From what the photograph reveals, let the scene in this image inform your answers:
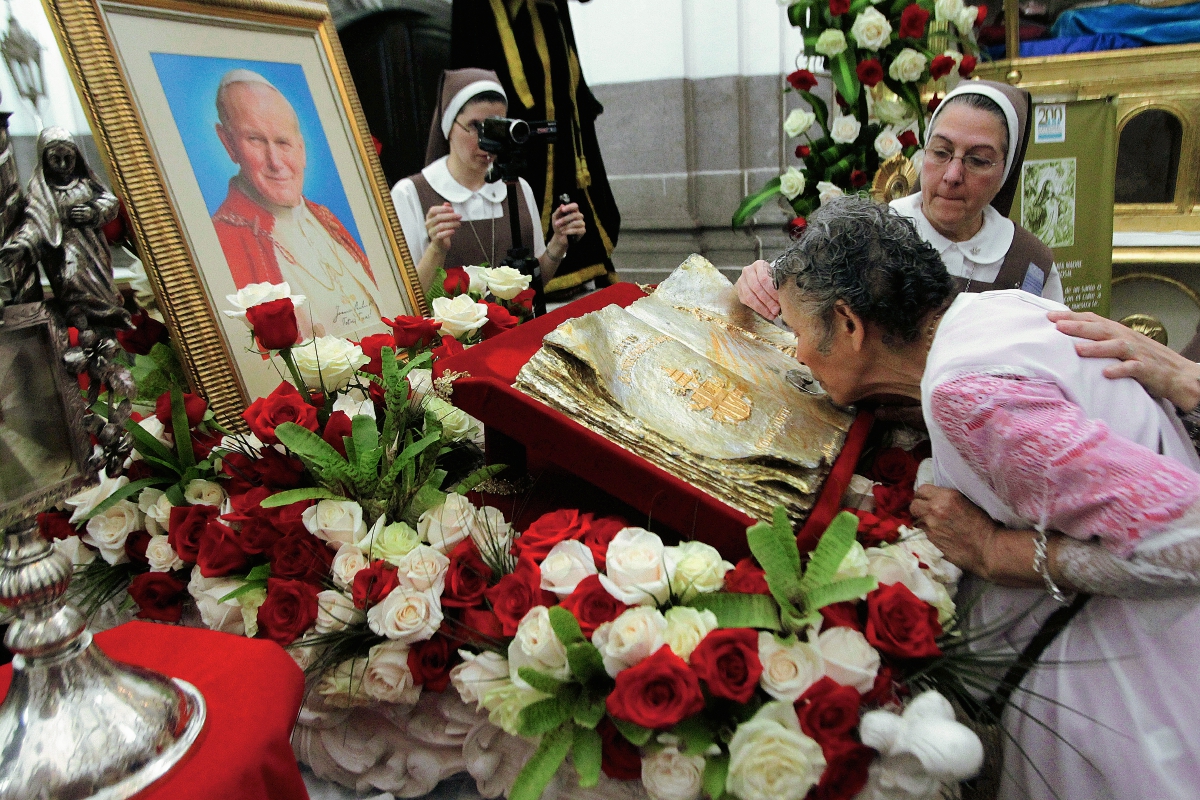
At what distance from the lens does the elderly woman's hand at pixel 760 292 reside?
2045mm

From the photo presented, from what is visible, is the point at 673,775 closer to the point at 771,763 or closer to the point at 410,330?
the point at 771,763

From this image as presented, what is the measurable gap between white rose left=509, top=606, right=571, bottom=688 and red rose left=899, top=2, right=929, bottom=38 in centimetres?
303

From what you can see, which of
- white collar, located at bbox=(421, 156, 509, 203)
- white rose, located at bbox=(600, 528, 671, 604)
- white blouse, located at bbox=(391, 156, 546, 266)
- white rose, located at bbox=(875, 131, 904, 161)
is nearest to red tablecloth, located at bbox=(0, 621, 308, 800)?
white rose, located at bbox=(600, 528, 671, 604)

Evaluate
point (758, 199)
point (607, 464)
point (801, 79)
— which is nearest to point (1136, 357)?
point (607, 464)

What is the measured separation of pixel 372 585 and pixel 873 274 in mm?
1013

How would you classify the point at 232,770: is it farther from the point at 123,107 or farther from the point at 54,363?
the point at 123,107

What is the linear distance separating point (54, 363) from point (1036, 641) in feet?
4.80

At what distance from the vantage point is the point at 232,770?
0.90 m

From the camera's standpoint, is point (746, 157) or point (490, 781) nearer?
point (490, 781)

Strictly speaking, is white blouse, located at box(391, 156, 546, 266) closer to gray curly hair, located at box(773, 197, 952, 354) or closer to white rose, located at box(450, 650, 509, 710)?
gray curly hair, located at box(773, 197, 952, 354)

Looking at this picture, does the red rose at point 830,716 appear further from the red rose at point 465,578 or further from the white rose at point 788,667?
the red rose at point 465,578

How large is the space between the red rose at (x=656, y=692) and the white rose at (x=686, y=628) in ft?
0.19

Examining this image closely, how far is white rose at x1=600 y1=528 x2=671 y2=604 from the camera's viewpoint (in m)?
1.15

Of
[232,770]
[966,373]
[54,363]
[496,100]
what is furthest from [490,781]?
[496,100]
